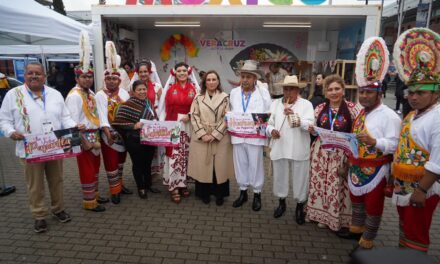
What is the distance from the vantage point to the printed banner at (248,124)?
4.16 meters

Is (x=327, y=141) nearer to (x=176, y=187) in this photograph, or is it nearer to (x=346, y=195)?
(x=346, y=195)

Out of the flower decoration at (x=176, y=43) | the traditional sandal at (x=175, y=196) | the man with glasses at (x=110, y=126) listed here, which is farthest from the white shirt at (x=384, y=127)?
the flower decoration at (x=176, y=43)

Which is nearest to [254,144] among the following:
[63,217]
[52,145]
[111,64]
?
[111,64]

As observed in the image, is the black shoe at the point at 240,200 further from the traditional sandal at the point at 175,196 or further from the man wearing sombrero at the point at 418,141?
the man wearing sombrero at the point at 418,141

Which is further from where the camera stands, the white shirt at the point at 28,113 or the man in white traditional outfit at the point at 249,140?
the man in white traditional outfit at the point at 249,140

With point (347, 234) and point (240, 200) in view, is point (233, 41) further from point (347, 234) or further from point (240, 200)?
point (347, 234)

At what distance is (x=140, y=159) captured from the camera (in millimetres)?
4688

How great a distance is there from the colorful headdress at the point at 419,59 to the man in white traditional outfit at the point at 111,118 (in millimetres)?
3495

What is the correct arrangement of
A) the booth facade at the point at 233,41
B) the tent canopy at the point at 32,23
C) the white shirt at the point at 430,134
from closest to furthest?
the white shirt at the point at 430,134 < the tent canopy at the point at 32,23 < the booth facade at the point at 233,41

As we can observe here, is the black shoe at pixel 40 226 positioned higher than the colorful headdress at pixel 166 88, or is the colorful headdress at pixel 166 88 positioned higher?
the colorful headdress at pixel 166 88

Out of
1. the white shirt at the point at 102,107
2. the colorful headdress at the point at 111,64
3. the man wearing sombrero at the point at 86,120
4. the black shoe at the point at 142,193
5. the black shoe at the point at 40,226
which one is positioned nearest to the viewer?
the black shoe at the point at 40,226

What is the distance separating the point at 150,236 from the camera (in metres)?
3.70

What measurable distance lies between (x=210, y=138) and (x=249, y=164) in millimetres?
669

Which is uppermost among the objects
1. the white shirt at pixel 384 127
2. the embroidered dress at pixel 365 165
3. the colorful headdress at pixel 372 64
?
the colorful headdress at pixel 372 64
